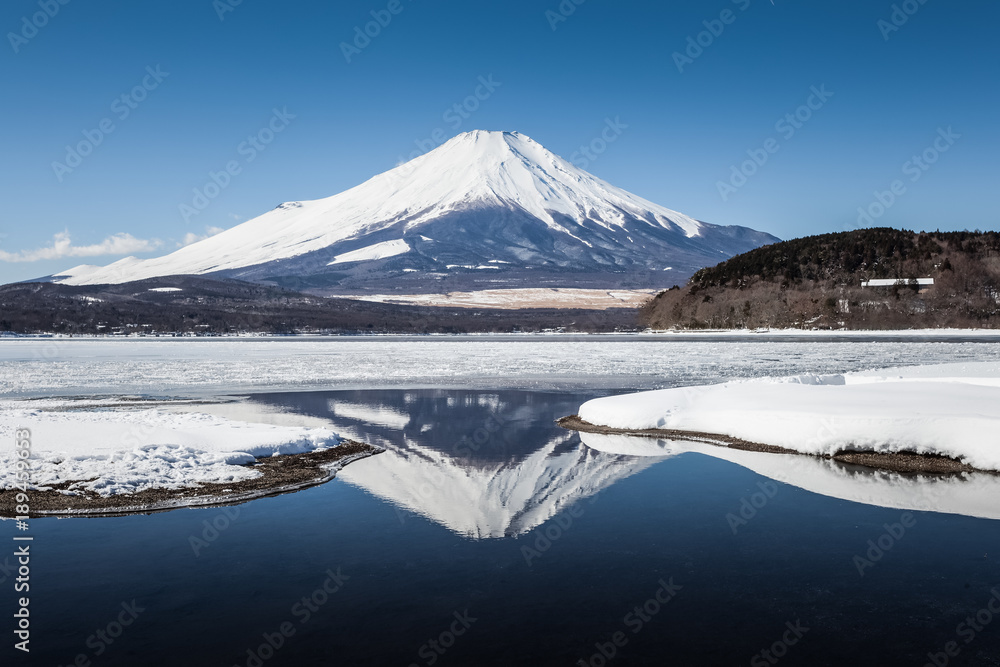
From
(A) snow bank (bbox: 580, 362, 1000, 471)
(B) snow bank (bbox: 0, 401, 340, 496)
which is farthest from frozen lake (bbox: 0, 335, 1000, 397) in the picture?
(B) snow bank (bbox: 0, 401, 340, 496)

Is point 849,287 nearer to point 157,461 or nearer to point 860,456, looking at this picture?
point 860,456

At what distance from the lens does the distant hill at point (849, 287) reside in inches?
4011

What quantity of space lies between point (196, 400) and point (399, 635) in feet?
77.4

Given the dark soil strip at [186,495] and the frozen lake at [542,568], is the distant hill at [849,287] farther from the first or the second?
the dark soil strip at [186,495]

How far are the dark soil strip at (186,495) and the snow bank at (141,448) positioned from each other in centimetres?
31

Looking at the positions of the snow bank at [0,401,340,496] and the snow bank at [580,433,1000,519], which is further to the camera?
the snow bank at [0,401,340,496]

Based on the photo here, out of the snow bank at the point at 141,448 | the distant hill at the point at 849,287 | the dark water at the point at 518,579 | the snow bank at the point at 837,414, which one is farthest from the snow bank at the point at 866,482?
the distant hill at the point at 849,287

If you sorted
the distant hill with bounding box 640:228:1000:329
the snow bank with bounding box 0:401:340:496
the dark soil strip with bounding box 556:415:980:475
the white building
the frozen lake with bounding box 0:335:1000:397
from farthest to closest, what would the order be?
the white building → the distant hill with bounding box 640:228:1000:329 → the frozen lake with bounding box 0:335:1000:397 → the dark soil strip with bounding box 556:415:980:475 → the snow bank with bounding box 0:401:340:496

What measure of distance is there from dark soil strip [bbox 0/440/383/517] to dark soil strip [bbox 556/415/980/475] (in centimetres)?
894

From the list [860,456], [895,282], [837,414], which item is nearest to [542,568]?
[860,456]

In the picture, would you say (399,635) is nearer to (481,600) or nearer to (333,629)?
(333,629)

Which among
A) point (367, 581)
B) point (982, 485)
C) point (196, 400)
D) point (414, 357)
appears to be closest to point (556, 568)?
point (367, 581)

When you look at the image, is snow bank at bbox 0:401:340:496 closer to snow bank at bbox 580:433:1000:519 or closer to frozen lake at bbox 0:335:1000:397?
snow bank at bbox 580:433:1000:519

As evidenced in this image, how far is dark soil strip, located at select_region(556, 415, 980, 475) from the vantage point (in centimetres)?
1661
